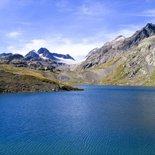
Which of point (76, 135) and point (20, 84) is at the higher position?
point (20, 84)

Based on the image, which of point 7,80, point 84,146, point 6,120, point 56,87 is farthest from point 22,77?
point 84,146

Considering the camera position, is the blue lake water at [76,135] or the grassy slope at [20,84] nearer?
the blue lake water at [76,135]

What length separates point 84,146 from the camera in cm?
4834

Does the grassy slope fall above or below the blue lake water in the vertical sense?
above

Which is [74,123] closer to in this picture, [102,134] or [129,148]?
[102,134]

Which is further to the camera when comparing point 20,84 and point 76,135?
point 20,84

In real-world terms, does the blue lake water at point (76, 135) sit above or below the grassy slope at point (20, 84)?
below

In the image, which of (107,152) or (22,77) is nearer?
A: (107,152)

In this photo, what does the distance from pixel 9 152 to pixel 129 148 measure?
18.2m

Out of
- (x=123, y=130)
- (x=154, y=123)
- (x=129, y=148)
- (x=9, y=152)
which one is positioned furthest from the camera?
(x=154, y=123)

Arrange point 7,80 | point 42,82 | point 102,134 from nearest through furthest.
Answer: point 102,134
point 7,80
point 42,82

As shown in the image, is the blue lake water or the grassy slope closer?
the blue lake water

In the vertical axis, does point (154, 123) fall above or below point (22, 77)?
below

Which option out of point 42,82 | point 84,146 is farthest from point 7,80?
point 84,146
